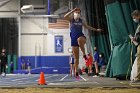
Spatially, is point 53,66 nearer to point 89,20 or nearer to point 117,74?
point 89,20

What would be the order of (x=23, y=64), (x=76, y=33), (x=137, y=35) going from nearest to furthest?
(x=76, y=33)
(x=137, y=35)
(x=23, y=64)

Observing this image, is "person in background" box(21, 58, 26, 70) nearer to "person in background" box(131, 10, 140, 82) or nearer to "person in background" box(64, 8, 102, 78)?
"person in background" box(131, 10, 140, 82)

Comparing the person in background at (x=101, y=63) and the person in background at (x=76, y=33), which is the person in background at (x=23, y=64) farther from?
the person in background at (x=76, y=33)

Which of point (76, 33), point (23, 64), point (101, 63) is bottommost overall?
point (23, 64)

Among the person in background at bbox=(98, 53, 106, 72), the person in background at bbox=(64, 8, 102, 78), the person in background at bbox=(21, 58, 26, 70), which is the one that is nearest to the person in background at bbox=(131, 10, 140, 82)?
the person in background at bbox=(64, 8, 102, 78)

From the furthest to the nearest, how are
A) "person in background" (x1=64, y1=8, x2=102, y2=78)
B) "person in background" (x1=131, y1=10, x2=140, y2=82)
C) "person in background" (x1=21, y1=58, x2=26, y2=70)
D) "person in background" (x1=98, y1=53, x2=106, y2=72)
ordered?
1. "person in background" (x1=21, y1=58, x2=26, y2=70)
2. "person in background" (x1=98, y1=53, x2=106, y2=72)
3. "person in background" (x1=131, y1=10, x2=140, y2=82)
4. "person in background" (x1=64, y1=8, x2=102, y2=78)

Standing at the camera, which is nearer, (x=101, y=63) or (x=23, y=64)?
(x=101, y=63)

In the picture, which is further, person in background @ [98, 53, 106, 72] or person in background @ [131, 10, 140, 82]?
person in background @ [98, 53, 106, 72]

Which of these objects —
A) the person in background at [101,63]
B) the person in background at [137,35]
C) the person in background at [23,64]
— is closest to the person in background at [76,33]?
the person in background at [137,35]

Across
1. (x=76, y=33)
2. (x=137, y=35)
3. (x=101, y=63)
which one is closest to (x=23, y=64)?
(x=101, y=63)

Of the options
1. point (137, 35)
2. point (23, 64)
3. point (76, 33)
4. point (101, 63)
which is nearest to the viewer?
point (76, 33)

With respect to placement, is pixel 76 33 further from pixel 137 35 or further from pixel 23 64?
pixel 23 64

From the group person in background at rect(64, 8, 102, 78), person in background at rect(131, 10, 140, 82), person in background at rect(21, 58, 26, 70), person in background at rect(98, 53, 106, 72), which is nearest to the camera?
person in background at rect(64, 8, 102, 78)

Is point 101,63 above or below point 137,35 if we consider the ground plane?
below
